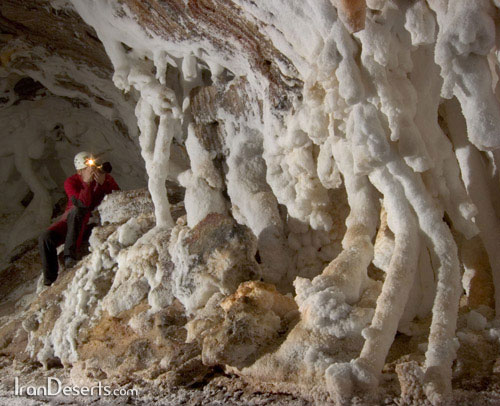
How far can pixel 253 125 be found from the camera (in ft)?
11.4

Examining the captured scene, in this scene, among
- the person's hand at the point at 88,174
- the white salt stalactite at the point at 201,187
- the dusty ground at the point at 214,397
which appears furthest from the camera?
the person's hand at the point at 88,174

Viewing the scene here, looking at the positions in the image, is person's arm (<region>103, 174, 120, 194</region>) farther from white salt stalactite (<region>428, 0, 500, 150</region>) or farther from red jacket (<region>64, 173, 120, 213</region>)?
white salt stalactite (<region>428, 0, 500, 150</region>)

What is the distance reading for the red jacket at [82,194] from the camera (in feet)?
14.8

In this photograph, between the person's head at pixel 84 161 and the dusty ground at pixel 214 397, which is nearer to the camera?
the dusty ground at pixel 214 397

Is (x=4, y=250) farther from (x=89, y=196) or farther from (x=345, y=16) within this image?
(x=345, y=16)

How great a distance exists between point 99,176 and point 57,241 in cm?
73

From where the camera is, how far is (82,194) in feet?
14.8

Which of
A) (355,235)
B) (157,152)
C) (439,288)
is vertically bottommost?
(157,152)

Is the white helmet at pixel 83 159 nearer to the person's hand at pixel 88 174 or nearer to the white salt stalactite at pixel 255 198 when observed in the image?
the person's hand at pixel 88 174

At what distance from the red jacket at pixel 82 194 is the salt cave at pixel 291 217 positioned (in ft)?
0.57

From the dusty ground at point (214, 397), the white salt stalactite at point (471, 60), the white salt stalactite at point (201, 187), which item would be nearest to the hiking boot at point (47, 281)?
the dusty ground at point (214, 397)

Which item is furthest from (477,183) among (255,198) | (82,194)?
(82,194)

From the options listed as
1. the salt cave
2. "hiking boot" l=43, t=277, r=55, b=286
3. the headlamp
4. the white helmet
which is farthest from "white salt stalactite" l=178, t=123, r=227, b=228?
"hiking boot" l=43, t=277, r=55, b=286

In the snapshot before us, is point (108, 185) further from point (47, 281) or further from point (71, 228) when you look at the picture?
point (47, 281)
